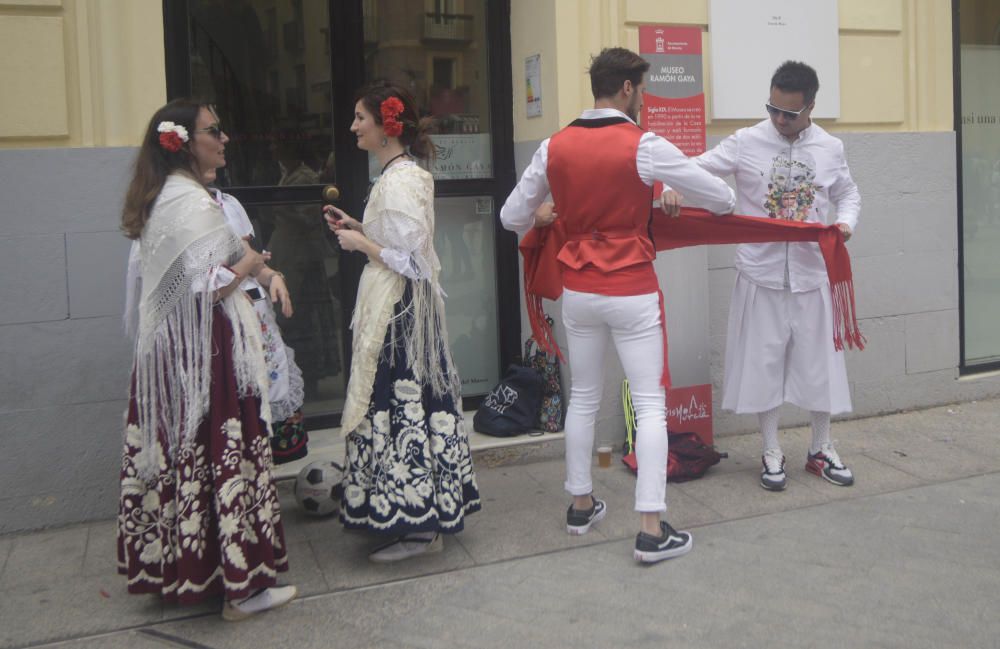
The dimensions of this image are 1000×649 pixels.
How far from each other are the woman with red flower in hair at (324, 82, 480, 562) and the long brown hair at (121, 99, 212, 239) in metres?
0.66

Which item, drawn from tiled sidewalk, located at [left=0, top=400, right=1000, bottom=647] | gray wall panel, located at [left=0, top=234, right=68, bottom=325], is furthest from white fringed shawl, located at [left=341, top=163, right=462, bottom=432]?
gray wall panel, located at [left=0, top=234, right=68, bottom=325]

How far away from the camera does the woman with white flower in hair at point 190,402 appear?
3781 mm

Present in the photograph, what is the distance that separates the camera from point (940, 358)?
6883 mm

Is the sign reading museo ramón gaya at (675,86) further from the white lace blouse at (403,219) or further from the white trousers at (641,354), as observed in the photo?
the white lace blouse at (403,219)

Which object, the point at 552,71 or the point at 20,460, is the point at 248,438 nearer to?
the point at 20,460

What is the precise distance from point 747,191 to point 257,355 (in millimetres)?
2623

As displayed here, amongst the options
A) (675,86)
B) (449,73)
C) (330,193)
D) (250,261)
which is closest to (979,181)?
(675,86)

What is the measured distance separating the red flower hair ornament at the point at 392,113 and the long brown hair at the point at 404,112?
0.03 m

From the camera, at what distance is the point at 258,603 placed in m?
3.98

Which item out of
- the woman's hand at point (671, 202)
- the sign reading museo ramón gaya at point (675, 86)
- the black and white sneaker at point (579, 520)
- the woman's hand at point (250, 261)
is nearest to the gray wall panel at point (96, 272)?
the woman's hand at point (250, 261)

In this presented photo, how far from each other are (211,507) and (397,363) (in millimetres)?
900

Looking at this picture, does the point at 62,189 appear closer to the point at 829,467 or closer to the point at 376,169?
the point at 376,169

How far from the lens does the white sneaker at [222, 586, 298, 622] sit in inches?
154

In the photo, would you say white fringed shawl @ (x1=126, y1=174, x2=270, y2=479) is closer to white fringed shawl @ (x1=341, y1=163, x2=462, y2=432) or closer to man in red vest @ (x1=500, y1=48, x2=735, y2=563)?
white fringed shawl @ (x1=341, y1=163, x2=462, y2=432)
